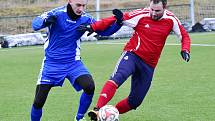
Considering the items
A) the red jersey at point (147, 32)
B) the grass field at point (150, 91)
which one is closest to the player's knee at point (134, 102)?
the grass field at point (150, 91)

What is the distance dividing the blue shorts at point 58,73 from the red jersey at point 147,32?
66cm

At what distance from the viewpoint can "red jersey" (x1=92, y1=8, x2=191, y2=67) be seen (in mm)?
7973

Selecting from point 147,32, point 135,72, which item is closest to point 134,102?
point 135,72

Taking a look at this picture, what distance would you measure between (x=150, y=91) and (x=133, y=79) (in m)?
3.25

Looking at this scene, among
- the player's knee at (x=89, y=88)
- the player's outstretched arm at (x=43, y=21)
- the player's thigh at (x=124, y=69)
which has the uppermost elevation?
the player's outstretched arm at (x=43, y=21)

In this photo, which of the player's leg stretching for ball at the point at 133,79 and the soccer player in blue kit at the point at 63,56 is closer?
the player's leg stretching for ball at the point at 133,79

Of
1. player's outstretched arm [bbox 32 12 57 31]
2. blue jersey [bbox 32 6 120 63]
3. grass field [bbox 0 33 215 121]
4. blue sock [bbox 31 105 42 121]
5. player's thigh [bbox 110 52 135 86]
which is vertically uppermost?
player's outstretched arm [bbox 32 12 57 31]

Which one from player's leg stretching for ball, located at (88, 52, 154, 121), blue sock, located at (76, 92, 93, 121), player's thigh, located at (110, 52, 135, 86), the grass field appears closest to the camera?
player's leg stretching for ball, located at (88, 52, 154, 121)

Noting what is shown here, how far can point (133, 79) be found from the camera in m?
8.20

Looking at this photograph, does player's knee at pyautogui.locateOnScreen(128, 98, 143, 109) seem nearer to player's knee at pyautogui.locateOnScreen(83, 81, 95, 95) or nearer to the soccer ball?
player's knee at pyautogui.locateOnScreen(83, 81, 95, 95)

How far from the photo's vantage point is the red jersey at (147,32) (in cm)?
797

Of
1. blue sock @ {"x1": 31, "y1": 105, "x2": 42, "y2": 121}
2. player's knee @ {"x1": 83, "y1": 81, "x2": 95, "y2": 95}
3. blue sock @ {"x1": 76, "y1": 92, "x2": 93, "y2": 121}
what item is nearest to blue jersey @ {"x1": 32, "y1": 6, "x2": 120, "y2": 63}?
player's knee @ {"x1": 83, "y1": 81, "x2": 95, "y2": 95}

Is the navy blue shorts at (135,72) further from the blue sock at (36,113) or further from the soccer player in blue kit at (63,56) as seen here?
the blue sock at (36,113)

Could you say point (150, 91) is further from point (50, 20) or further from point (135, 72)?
point (50, 20)
